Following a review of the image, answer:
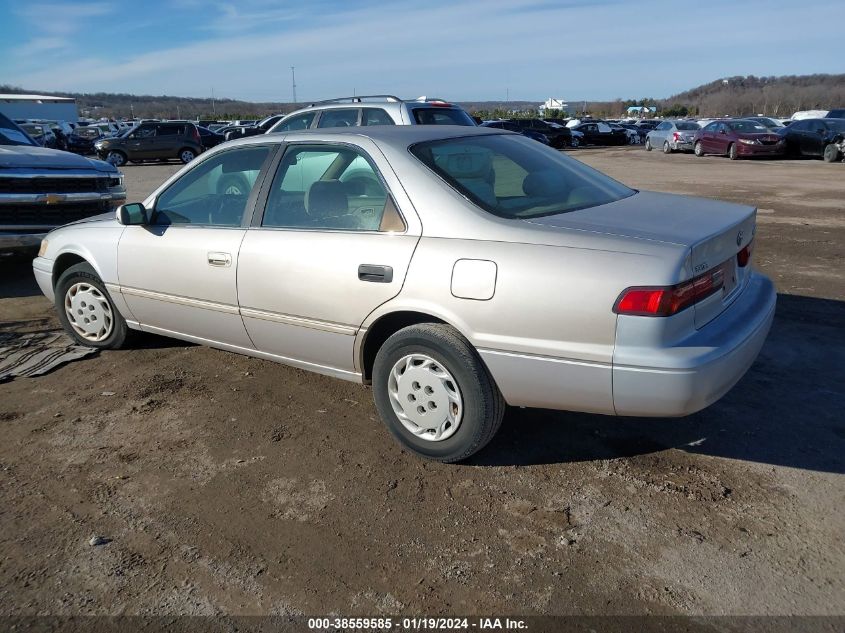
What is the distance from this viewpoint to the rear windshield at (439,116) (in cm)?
965

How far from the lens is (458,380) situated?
3.30 meters

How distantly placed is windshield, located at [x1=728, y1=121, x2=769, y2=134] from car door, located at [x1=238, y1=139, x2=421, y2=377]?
25.1 m

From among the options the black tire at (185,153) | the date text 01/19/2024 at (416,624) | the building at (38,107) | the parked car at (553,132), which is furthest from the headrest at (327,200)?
the building at (38,107)

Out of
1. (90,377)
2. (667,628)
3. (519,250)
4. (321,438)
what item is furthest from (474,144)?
(90,377)

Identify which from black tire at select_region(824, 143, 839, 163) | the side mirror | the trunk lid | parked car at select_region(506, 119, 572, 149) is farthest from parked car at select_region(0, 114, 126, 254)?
parked car at select_region(506, 119, 572, 149)

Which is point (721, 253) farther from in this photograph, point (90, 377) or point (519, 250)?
point (90, 377)

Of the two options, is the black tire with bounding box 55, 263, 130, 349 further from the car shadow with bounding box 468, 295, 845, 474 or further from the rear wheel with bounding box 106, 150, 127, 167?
the rear wheel with bounding box 106, 150, 127, 167

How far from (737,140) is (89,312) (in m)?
24.8

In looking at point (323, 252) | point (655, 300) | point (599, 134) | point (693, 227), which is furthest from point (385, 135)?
point (599, 134)

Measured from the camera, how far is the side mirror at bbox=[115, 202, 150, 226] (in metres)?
4.49

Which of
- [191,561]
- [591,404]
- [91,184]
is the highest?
[91,184]

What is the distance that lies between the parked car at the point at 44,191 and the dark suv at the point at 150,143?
20.7 m

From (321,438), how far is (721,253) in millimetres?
2231

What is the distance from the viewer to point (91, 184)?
25.3ft
